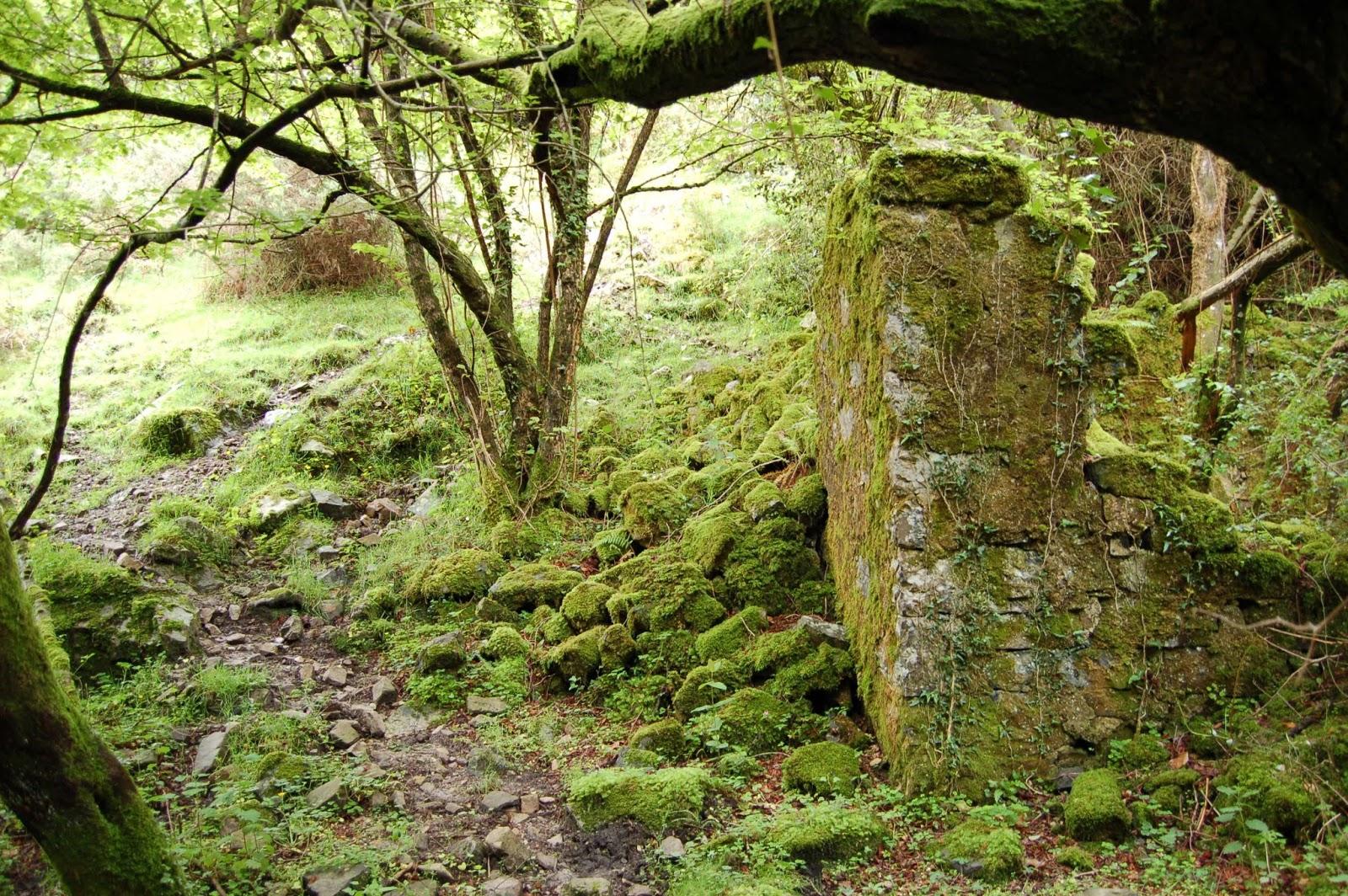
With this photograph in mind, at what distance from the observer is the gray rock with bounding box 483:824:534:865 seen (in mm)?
3951

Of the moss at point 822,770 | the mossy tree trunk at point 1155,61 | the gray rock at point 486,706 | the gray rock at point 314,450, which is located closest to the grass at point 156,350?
the gray rock at point 314,450

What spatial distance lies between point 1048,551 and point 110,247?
571 cm

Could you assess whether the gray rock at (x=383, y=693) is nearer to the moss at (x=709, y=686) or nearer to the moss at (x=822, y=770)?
the moss at (x=709, y=686)

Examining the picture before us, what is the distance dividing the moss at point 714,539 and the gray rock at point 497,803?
78.3 inches

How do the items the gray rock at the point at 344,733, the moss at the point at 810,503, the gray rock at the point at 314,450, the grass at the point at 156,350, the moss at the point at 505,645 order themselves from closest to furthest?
the gray rock at the point at 344,733 < the moss at the point at 810,503 < the moss at the point at 505,645 < the gray rock at the point at 314,450 < the grass at the point at 156,350

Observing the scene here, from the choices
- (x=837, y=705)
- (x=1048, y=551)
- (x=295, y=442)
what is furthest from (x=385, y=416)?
(x=1048, y=551)

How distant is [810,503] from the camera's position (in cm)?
577

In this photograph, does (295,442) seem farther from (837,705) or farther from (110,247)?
(837,705)

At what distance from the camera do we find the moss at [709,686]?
5.05 metres

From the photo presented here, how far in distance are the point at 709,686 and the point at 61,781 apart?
3161 mm

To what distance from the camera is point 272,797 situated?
165 inches

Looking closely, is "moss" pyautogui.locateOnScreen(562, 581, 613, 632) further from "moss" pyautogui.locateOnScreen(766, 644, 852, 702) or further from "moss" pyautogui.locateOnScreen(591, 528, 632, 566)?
"moss" pyautogui.locateOnScreen(766, 644, 852, 702)

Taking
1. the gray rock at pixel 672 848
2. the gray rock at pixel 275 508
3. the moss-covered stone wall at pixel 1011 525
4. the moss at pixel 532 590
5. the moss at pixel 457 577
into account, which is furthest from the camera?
the gray rock at pixel 275 508

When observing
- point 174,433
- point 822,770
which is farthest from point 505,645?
point 174,433
